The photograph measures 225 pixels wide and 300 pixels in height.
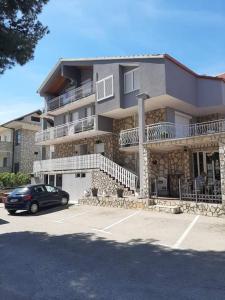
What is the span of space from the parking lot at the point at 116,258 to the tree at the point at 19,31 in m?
5.88

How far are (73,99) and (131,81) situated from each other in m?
6.96

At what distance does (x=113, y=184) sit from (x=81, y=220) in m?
5.75

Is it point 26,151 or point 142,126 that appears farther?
point 26,151

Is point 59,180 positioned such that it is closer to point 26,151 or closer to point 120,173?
point 120,173

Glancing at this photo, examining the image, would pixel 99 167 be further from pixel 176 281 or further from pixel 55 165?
pixel 176 281

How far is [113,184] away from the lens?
19406 millimetres

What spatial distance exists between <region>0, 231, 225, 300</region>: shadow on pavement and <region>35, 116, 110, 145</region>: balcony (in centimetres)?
1394

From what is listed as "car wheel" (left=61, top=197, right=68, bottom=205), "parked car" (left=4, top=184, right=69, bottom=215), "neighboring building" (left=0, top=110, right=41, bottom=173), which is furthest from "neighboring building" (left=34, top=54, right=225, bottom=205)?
"neighboring building" (left=0, top=110, right=41, bottom=173)

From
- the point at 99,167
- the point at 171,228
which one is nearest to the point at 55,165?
the point at 99,167

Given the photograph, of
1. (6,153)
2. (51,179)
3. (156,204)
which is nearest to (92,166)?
(51,179)

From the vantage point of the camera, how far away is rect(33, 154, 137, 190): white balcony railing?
18.7 metres

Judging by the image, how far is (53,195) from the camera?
18.4 m

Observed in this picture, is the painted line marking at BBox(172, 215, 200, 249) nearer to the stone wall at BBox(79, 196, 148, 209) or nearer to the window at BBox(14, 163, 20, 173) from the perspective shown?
the stone wall at BBox(79, 196, 148, 209)

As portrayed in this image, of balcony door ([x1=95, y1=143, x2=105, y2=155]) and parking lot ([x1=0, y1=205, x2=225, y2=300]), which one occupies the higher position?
balcony door ([x1=95, y1=143, x2=105, y2=155])
